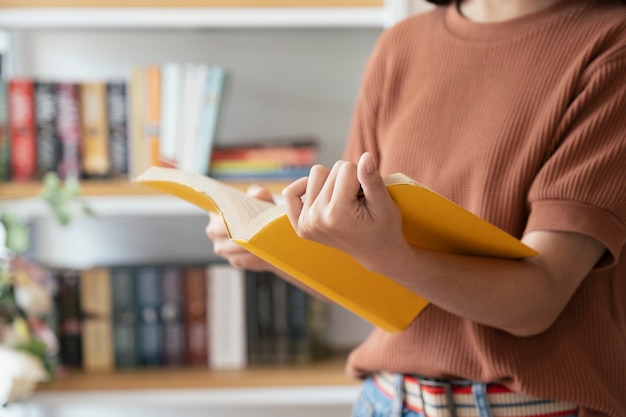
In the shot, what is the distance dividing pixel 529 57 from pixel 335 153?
0.98 meters

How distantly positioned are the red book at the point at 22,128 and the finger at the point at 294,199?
114 cm

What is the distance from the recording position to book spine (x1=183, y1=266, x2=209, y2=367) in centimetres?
171

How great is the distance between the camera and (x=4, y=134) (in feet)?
5.39

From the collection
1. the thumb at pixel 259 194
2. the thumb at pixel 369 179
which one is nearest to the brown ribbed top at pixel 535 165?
the thumb at pixel 259 194

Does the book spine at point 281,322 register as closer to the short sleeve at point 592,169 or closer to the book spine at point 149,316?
the book spine at point 149,316

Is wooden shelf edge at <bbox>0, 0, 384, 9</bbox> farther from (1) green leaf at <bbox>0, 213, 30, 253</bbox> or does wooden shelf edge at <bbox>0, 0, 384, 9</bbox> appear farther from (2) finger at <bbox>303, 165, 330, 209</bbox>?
(2) finger at <bbox>303, 165, 330, 209</bbox>

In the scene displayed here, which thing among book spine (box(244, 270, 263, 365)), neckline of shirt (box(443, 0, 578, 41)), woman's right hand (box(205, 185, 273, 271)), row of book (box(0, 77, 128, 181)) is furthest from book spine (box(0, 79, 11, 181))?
neckline of shirt (box(443, 0, 578, 41))

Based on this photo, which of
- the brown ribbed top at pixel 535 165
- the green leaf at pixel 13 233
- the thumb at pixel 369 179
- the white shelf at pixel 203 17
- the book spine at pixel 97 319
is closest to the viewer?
the thumb at pixel 369 179

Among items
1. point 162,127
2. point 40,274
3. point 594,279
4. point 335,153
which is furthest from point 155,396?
point 594,279

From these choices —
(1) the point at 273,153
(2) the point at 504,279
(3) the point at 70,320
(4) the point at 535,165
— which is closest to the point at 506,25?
(4) the point at 535,165

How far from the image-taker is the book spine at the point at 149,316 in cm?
171

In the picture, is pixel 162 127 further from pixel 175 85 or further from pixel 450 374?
pixel 450 374

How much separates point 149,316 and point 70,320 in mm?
155

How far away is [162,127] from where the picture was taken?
1614 millimetres
